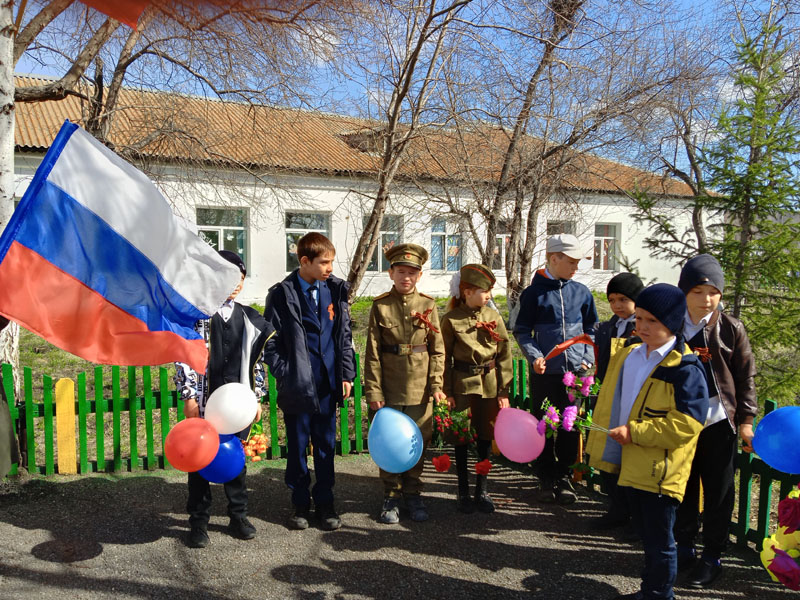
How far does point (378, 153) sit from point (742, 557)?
5.65 meters

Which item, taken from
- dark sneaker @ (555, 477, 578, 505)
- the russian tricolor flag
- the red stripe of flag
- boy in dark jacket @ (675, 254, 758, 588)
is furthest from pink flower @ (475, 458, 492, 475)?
the red stripe of flag

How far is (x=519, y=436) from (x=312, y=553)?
1.46m

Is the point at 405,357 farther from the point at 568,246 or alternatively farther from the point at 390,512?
the point at 568,246

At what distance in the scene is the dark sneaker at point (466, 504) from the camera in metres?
4.66

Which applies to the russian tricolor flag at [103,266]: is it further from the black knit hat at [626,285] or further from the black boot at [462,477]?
the black knit hat at [626,285]

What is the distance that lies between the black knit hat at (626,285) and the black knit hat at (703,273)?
2.08 feet

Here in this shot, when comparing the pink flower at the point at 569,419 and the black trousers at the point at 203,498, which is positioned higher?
the pink flower at the point at 569,419

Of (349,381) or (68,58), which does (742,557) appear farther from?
(68,58)

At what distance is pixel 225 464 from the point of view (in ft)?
12.4

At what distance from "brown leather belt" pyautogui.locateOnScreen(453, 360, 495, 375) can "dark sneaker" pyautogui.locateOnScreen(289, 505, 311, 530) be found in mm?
1442

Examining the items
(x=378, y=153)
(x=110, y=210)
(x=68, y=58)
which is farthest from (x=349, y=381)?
(x=68, y=58)

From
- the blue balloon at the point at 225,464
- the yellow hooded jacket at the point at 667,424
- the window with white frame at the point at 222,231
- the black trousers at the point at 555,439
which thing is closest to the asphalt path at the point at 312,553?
the black trousers at the point at 555,439

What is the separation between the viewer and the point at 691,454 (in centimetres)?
318

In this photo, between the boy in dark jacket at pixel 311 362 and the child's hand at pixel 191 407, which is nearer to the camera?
the child's hand at pixel 191 407
